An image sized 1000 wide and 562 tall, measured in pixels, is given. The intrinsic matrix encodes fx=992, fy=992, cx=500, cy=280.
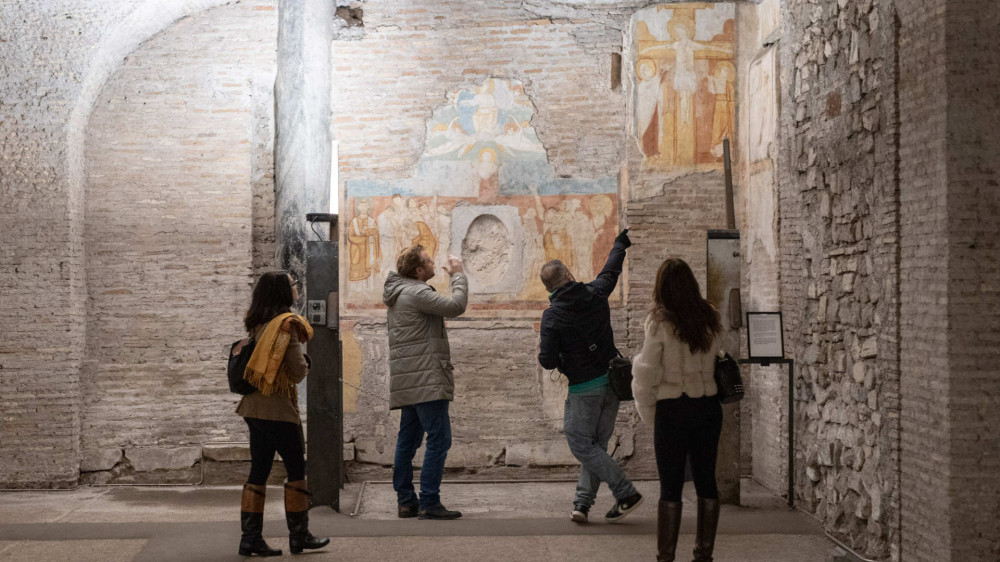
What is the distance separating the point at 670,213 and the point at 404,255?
8.95 ft

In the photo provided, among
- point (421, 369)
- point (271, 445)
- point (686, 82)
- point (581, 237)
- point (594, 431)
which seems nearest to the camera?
point (271, 445)

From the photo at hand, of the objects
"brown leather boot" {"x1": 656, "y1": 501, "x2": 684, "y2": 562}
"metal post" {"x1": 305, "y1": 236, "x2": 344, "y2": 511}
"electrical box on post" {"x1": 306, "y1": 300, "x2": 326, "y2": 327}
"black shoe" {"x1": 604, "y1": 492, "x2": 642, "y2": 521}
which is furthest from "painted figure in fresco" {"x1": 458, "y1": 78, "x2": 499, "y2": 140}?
"brown leather boot" {"x1": 656, "y1": 501, "x2": 684, "y2": 562}

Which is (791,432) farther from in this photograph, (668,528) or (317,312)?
(317,312)

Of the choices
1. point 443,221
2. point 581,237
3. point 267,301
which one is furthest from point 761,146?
point 267,301

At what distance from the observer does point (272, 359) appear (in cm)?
529

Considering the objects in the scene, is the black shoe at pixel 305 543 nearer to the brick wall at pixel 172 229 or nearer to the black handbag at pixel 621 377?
the black handbag at pixel 621 377

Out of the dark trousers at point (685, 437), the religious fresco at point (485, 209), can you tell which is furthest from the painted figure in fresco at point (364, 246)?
the dark trousers at point (685, 437)

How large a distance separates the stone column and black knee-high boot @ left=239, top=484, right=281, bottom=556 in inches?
116

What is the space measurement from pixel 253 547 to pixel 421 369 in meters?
1.55

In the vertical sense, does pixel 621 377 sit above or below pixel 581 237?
below

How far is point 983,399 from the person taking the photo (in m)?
4.62

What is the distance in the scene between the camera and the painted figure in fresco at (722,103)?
27.2ft

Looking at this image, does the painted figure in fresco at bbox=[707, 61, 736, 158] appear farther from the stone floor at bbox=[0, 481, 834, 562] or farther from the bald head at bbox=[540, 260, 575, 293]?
the stone floor at bbox=[0, 481, 834, 562]

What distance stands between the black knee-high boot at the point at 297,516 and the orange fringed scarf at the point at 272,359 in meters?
0.54
